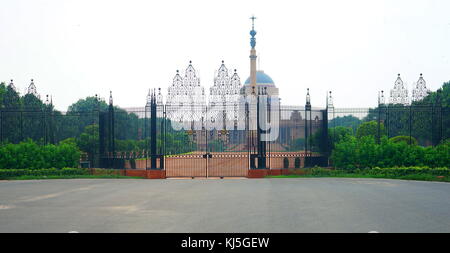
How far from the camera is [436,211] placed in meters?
10.5

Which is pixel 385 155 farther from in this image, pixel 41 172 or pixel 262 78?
pixel 262 78

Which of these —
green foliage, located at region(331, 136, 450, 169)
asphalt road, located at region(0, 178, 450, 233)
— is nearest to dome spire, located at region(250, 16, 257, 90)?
green foliage, located at region(331, 136, 450, 169)

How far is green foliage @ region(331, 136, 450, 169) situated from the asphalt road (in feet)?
9.13

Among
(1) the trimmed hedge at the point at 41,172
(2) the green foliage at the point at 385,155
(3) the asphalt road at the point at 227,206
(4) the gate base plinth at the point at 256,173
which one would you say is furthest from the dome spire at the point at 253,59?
(3) the asphalt road at the point at 227,206

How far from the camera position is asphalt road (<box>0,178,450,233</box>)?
8.84 meters

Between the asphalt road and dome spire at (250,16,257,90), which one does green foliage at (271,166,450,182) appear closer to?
the asphalt road

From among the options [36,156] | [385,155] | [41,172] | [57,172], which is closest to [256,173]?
[385,155]

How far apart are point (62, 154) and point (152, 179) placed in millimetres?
5489

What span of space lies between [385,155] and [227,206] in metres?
11.8

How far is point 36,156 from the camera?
2064 centimetres

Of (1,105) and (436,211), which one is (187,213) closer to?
(436,211)

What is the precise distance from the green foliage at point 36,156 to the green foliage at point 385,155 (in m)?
13.7

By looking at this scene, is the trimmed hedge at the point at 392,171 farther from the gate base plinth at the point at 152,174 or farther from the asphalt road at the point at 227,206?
the gate base plinth at the point at 152,174
